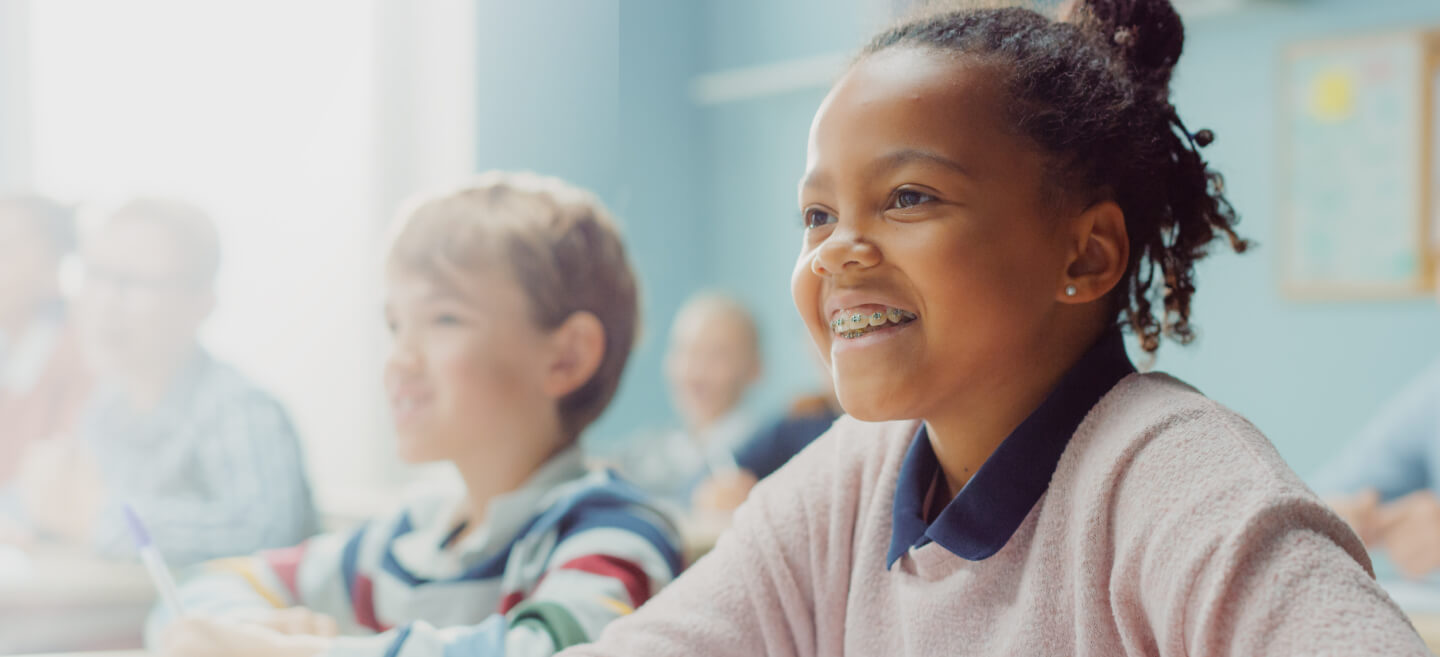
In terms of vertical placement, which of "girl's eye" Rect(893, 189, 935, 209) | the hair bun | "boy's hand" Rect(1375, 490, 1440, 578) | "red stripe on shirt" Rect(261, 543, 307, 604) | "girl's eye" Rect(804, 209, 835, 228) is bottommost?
"boy's hand" Rect(1375, 490, 1440, 578)

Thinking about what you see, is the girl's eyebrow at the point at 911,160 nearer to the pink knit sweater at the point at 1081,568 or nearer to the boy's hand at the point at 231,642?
the pink knit sweater at the point at 1081,568

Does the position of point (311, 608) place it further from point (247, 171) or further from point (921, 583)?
point (921, 583)

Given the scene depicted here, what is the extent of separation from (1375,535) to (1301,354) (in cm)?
92

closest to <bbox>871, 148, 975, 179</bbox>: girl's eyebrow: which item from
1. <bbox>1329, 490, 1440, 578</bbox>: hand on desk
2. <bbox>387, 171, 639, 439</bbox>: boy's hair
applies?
<bbox>387, 171, 639, 439</bbox>: boy's hair

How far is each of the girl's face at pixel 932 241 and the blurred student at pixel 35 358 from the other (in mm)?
523

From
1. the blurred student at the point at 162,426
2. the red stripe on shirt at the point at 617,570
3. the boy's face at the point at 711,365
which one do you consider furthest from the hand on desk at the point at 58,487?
the boy's face at the point at 711,365

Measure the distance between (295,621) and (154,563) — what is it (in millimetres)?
92

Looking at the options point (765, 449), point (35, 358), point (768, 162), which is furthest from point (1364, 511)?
point (768, 162)

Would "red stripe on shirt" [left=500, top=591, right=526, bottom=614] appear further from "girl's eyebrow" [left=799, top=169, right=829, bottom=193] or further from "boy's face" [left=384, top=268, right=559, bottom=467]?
"girl's eyebrow" [left=799, top=169, right=829, bottom=193]

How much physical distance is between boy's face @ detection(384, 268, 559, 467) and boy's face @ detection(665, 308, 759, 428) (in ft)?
5.62

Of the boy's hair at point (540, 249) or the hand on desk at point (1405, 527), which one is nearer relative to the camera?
the boy's hair at point (540, 249)

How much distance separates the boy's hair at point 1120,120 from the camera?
0.53 meters

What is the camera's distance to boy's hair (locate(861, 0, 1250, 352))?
1.72ft

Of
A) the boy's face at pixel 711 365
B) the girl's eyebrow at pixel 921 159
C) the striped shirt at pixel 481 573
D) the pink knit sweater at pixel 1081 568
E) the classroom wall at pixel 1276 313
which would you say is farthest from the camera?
the boy's face at pixel 711 365
